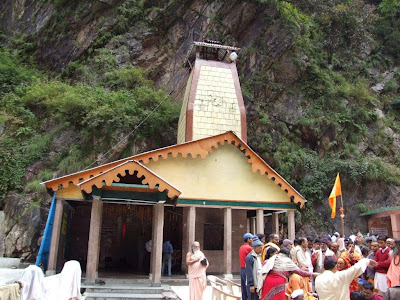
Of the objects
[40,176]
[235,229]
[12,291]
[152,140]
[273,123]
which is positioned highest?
[273,123]

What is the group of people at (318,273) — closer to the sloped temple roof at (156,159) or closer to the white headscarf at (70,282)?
the white headscarf at (70,282)

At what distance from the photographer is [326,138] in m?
26.4

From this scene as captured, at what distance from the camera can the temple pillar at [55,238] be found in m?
12.5

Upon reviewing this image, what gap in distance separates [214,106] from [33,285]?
516 inches

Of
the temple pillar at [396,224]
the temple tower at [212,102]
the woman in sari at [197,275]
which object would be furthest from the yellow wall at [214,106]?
the temple pillar at [396,224]

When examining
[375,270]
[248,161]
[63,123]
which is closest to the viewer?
[375,270]

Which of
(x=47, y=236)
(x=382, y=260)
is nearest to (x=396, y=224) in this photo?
(x=382, y=260)

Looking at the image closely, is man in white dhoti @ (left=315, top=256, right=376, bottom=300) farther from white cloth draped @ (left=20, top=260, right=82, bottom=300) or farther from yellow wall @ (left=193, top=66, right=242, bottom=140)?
yellow wall @ (left=193, top=66, right=242, bottom=140)

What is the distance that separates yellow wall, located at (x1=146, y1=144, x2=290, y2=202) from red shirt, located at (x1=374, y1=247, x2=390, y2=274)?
7726mm

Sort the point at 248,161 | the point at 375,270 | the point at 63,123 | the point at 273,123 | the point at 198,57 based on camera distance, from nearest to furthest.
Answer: the point at 375,270 → the point at 248,161 → the point at 198,57 → the point at 63,123 → the point at 273,123

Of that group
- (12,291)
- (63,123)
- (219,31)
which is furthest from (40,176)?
(219,31)

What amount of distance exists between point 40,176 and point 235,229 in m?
11.9

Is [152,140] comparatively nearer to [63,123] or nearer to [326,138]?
[63,123]

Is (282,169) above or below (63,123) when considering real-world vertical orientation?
below
